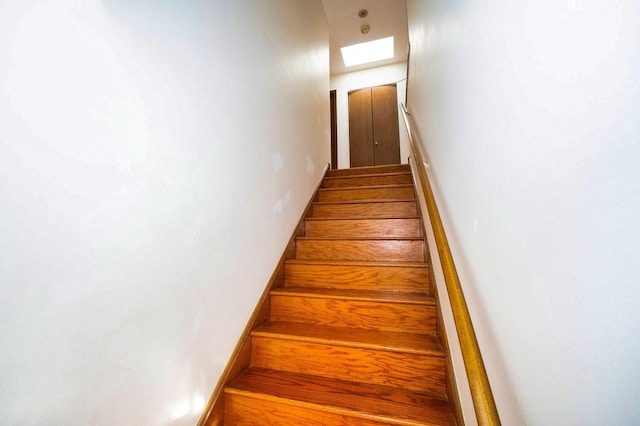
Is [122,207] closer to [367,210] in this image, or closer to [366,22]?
[367,210]

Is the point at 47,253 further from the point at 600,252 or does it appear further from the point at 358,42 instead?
the point at 358,42

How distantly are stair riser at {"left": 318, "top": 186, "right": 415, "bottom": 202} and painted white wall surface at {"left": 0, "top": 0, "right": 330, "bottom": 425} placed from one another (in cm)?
135

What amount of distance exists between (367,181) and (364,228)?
881 mm

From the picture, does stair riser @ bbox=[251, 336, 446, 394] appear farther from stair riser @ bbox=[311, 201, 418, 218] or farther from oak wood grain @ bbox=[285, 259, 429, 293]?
stair riser @ bbox=[311, 201, 418, 218]

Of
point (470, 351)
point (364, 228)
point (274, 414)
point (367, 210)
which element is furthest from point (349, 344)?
point (367, 210)

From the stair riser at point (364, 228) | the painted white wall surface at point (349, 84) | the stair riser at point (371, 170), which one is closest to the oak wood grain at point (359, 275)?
the stair riser at point (364, 228)

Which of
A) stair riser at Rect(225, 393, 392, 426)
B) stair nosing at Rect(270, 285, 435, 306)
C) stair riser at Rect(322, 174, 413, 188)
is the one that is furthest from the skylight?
stair riser at Rect(225, 393, 392, 426)

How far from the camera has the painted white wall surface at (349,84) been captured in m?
4.53

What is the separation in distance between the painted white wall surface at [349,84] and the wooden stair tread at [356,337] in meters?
3.65

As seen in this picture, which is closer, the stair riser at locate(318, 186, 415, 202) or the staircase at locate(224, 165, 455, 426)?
the staircase at locate(224, 165, 455, 426)

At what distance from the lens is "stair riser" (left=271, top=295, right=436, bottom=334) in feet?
4.43

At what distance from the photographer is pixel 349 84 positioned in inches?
188

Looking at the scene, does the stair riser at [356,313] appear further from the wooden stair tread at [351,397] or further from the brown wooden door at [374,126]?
the brown wooden door at [374,126]

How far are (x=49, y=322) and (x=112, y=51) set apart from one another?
2.44ft
